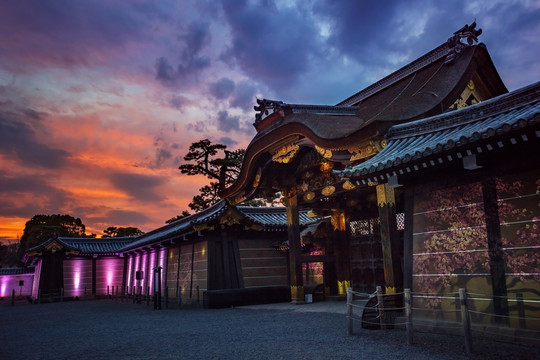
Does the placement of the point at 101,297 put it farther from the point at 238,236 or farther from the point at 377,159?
the point at 377,159

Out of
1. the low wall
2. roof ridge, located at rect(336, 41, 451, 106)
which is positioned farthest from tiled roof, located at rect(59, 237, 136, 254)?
roof ridge, located at rect(336, 41, 451, 106)

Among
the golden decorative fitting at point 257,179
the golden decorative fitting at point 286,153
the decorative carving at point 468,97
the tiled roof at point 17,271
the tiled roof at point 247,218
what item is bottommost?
the tiled roof at point 17,271

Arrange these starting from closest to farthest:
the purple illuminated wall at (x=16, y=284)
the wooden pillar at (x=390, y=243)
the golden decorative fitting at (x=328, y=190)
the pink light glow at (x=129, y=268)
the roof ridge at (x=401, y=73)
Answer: the wooden pillar at (x=390, y=243) < the roof ridge at (x=401, y=73) < the golden decorative fitting at (x=328, y=190) < the pink light glow at (x=129, y=268) < the purple illuminated wall at (x=16, y=284)

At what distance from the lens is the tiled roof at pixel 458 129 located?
22.3 feet

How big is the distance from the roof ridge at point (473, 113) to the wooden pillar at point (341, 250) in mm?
7580

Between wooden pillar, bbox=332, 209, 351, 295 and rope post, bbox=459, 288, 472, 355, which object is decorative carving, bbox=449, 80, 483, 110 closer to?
rope post, bbox=459, 288, 472, 355

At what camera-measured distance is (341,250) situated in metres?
17.2

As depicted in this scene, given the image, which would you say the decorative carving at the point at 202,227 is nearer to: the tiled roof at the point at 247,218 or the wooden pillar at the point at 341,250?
the tiled roof at the point at 247,218

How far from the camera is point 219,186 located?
130 ft

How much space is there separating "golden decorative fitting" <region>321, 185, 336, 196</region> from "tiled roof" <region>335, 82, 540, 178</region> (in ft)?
15.4

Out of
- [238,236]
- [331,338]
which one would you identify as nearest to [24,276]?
[238,236]

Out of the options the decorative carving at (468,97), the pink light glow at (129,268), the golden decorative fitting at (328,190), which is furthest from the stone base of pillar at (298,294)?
the pink light glow at (129,268)

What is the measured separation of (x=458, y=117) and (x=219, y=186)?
1261 inches

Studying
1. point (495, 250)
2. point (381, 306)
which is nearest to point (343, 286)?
point (381, 306)
